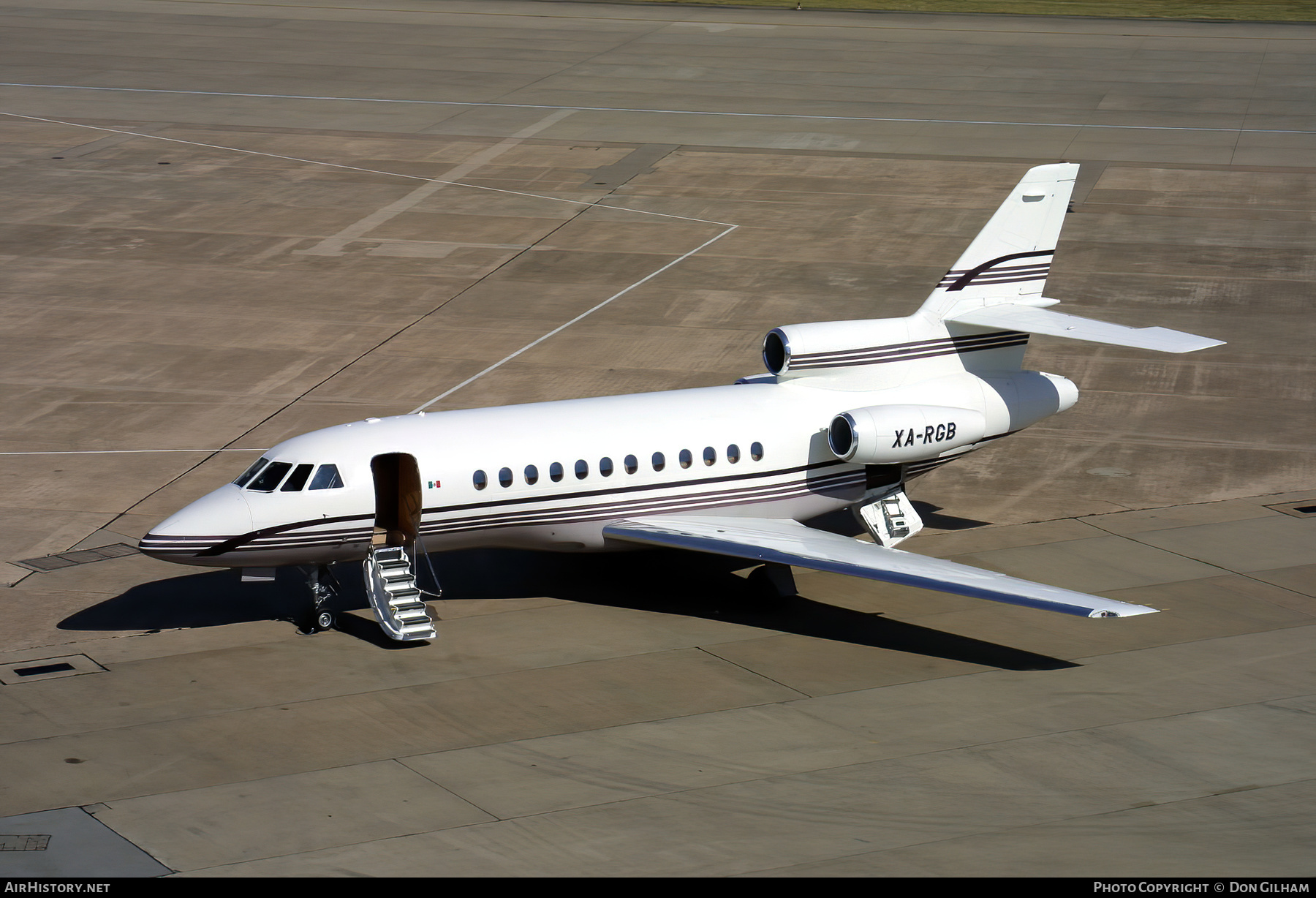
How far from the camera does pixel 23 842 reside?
16562 mm

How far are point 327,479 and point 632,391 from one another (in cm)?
1169

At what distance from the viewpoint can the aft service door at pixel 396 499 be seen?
22.6 meters

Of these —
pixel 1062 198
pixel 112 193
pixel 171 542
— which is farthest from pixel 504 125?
pixel 171 542

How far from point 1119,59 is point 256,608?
5760 cm

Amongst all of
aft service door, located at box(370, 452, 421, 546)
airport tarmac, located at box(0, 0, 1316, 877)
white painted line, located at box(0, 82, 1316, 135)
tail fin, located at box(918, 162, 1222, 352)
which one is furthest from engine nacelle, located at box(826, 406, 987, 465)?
white painted line, located at box(0, 82, 1316, 135)

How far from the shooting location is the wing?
2081 cm

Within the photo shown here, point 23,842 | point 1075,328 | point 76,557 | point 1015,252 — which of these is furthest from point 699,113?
point 23,842

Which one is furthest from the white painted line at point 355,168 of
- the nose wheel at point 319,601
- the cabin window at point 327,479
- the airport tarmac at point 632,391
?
the cabin window at point 327,479

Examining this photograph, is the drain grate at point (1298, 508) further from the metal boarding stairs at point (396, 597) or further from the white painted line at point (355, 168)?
the white painted line at point (355, 168)

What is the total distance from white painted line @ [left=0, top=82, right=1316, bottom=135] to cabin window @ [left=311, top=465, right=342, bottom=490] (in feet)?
131

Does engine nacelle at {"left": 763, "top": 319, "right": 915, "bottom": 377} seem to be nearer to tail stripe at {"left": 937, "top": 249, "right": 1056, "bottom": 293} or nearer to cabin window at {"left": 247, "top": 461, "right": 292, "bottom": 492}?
tail stripe at {"left": 937, "top": 249, "right": 1056, "bottom": 293}

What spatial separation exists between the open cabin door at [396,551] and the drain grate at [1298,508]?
52.2 ft

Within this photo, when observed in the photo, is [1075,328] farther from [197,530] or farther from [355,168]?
[355,168]

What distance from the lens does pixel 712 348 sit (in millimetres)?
35781
